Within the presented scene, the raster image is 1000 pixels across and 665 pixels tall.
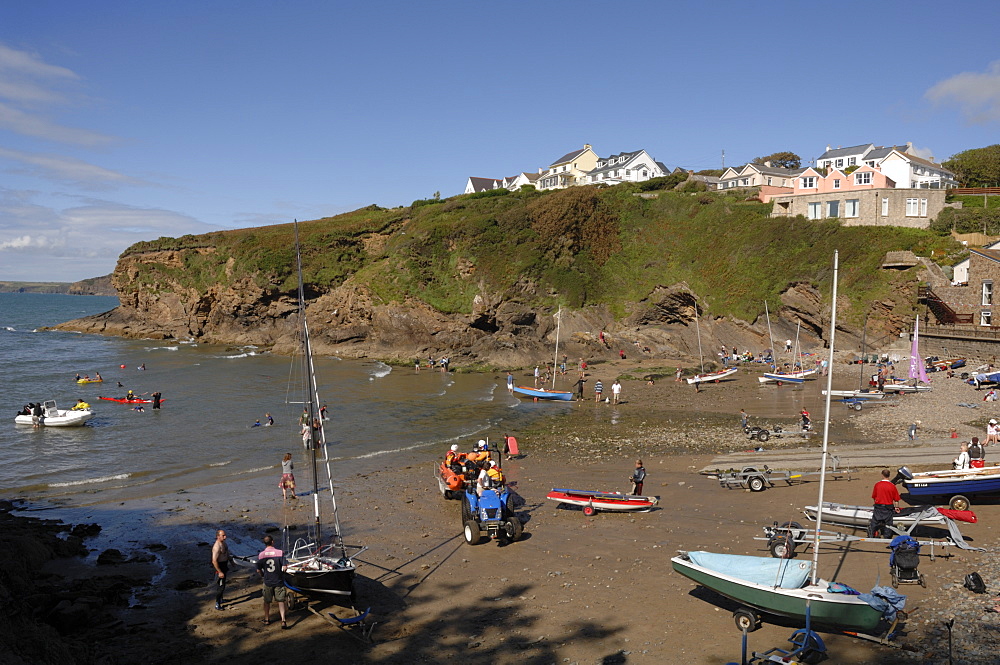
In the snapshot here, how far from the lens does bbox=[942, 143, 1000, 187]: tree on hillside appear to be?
221ft

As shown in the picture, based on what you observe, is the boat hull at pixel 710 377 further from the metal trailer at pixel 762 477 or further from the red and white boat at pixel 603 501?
the red and white boat at pixel 603 501

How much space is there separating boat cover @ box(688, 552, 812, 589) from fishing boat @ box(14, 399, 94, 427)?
31674 mm

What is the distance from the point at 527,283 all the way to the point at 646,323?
1180 cm

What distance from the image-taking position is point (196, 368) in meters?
52.9

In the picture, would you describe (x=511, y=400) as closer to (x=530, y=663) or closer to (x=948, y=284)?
(x=530, y=663)

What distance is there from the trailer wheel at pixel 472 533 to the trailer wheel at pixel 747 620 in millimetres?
6538

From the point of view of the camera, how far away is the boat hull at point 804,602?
9.71 metres

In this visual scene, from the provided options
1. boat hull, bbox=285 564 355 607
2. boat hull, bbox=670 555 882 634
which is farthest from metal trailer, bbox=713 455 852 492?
boat hull, bbox=285 564 355 607

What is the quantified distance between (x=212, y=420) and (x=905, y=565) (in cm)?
3137

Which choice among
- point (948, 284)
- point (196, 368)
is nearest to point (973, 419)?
point (948, 284)

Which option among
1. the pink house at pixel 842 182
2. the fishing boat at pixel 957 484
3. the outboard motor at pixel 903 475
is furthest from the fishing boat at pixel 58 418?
the pink house at pixel 842 182

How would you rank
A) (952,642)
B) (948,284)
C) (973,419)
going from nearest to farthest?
(952,642) < (973,419) < (948,284)

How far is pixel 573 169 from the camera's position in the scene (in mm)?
103000

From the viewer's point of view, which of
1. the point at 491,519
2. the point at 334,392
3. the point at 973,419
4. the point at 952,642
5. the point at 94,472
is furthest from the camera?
the point at 334,392
